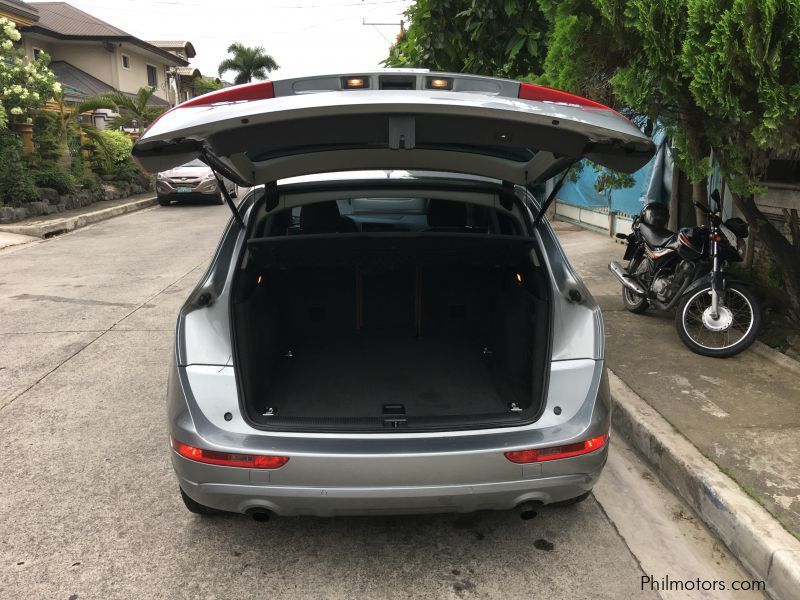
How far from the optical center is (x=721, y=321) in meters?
4.93

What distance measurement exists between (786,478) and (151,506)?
126 inches

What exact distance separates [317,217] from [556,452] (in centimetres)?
208

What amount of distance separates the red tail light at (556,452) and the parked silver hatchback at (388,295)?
12 mm

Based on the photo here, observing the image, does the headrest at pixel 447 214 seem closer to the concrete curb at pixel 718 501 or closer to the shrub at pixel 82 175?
the concrete curb at pixel 718 501

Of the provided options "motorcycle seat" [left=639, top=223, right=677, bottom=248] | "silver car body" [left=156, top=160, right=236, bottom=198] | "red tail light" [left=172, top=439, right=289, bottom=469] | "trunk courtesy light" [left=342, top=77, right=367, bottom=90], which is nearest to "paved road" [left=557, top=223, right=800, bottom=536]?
"motorcycle seat" [left=639, top=223, right=677, bottom=248]

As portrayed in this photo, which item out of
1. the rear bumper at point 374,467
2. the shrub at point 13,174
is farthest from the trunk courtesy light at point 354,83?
the shrub at point 13,174

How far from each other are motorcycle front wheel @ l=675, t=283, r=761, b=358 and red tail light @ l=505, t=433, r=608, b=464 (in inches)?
111

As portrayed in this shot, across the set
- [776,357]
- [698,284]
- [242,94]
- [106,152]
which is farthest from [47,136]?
[776,357]

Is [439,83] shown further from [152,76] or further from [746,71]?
[152,76]

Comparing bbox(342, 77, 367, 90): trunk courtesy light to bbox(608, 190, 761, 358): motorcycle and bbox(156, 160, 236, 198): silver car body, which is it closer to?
bbox(608, 190, 761, 358): motorcycle

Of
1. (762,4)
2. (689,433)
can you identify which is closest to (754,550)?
(689,433)

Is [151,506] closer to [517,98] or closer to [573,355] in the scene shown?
[573,355]

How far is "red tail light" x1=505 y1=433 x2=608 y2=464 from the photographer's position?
2.49 meters

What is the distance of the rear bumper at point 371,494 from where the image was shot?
2449 millimetres
